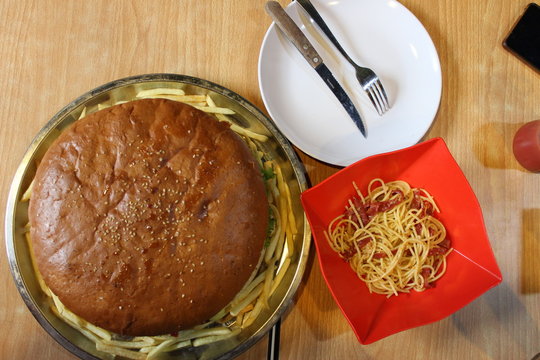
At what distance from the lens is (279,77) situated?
161cm

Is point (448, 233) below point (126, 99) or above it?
below

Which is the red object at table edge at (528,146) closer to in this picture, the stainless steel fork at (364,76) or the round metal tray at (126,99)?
the stainless steel fork at (364,76)

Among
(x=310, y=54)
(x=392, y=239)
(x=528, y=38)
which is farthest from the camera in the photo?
(x=528, y=38)

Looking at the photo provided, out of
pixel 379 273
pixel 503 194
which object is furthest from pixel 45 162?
pixel 503 194

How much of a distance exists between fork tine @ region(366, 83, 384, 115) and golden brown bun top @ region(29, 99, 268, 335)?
0.60 m

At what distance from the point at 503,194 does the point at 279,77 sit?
3.01 feet

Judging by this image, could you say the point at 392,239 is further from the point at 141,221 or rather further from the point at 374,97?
the point at 141,221

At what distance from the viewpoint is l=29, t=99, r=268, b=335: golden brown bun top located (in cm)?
121

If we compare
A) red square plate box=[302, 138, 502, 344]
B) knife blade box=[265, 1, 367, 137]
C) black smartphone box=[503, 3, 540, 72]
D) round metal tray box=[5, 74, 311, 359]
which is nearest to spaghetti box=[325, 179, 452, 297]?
red square plate box=[302, 138, 502, 344]

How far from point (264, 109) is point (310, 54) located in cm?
25

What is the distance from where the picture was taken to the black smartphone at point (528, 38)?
5.61 ft

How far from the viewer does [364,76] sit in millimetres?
1599

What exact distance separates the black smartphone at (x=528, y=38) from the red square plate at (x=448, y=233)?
0.68m

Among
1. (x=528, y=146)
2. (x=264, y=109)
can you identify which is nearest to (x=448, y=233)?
(x=528, y=146)
